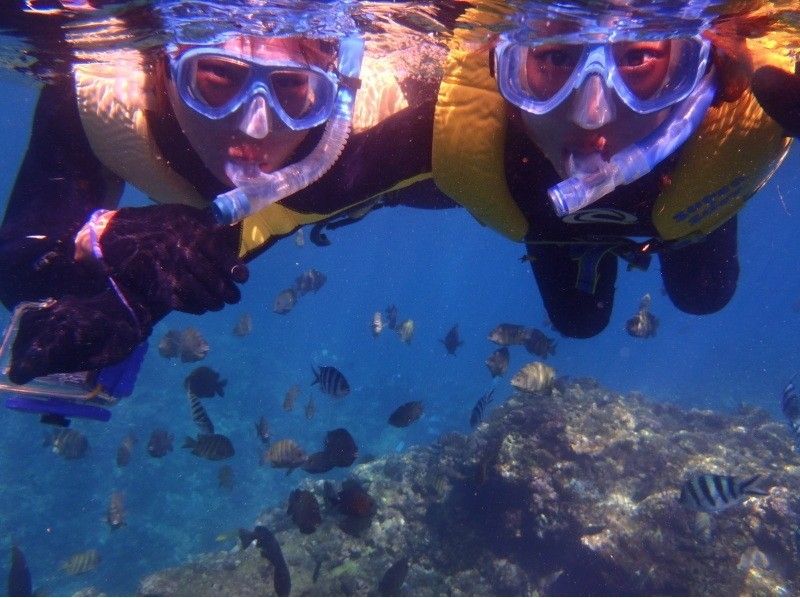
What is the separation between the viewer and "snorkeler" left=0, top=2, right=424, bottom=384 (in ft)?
8.41

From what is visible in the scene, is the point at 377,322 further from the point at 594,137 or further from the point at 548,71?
the point at 594,137

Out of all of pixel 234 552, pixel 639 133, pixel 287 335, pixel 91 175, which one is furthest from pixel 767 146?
pixel 287 335

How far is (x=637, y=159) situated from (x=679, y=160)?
0.70 m

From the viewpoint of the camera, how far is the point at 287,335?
4491 centimetres

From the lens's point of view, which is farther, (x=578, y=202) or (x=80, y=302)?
(x=578, y=202)

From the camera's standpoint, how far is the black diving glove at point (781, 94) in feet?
6.96

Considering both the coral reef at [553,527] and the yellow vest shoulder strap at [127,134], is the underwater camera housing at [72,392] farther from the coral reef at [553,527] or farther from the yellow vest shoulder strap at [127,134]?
the coral reef at [553,527]

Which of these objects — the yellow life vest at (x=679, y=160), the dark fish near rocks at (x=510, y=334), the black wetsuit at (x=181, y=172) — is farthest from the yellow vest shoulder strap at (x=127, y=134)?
the dark fish near rocks at (x=510, y=334)

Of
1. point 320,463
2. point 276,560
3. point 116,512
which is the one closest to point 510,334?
point 320,463

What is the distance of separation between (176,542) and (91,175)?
15968 millimetres

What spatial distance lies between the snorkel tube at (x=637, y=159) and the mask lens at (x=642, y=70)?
0.58 ft

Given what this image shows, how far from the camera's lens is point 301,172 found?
3314 mm

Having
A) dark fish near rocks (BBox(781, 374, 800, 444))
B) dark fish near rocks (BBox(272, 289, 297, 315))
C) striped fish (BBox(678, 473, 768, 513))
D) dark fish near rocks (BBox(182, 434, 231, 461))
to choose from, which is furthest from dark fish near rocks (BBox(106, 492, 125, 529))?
dark fish near rocks (BBox(781, 374, 800, 444))

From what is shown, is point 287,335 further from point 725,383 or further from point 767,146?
point 767,146
